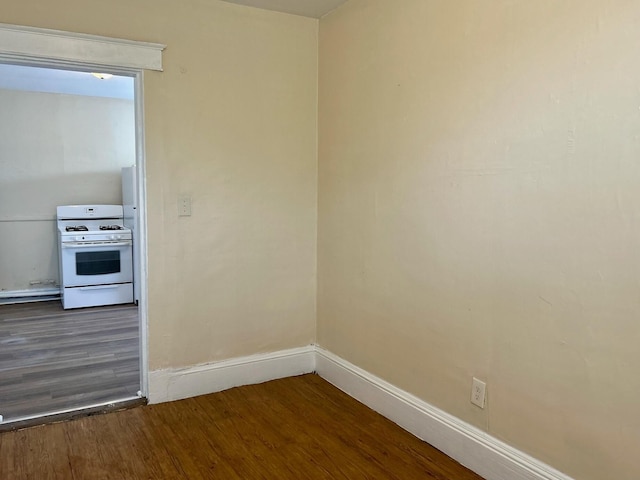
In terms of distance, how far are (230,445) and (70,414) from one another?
0.99 m

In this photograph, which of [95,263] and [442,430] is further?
[95,263]

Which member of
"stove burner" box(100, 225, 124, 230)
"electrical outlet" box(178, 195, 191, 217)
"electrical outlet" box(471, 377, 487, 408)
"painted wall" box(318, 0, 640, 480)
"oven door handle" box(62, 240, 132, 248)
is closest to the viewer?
"painted wall" box(318, 0, 640, 480)

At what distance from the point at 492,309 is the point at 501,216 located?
40 cm

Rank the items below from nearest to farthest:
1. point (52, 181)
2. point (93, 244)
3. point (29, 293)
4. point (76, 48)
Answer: point (76, 48) → point (93, 244) → point (29, 293) → point (52, 181)

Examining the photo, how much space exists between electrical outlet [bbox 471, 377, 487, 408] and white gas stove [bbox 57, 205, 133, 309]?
4453 mm

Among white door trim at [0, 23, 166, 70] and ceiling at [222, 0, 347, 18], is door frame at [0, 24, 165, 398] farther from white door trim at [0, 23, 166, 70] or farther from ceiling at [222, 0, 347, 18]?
ceiling at [222, 0, 347, 18]

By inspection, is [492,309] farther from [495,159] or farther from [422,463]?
[422,463]

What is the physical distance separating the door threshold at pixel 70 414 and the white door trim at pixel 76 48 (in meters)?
1.89

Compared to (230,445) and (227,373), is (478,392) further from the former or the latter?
(227,373)

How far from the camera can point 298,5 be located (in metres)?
2.93

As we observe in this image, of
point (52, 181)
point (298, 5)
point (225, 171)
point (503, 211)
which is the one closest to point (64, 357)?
point (225, 171)

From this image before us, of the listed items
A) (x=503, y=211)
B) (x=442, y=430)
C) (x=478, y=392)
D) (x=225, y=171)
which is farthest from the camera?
(x=225, y=171)

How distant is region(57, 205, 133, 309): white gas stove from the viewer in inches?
207

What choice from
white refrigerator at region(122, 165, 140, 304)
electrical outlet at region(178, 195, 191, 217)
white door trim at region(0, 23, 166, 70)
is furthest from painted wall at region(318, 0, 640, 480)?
white refrigerator at region(122, 165, 140, 304)
